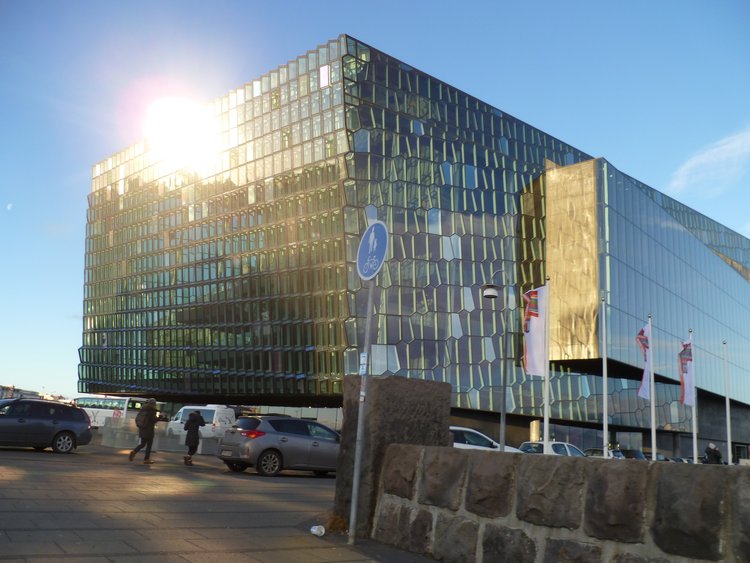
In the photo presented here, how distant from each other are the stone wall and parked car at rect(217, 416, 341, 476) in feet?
40.3

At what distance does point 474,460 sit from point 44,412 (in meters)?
19.6

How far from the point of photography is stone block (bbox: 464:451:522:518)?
630 centimetres

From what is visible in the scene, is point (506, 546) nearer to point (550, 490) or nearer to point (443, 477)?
point (550, 490)

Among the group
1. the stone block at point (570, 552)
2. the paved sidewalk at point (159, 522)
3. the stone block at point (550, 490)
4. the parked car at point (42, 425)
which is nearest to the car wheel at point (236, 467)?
the paved sidewalk at point (159, 522)

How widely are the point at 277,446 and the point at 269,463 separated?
1.59 feet

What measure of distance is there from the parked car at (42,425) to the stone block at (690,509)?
2148cm

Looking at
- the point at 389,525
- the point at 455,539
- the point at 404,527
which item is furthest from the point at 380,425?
the point at 455,539

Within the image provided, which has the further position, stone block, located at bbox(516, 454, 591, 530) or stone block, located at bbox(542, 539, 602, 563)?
stone block, located at bbox(516, 454, 591, 530)

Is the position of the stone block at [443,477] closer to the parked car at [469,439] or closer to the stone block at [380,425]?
the stone block at [380,425]

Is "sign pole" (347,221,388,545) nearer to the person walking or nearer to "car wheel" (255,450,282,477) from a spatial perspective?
"car wheel" (255,450,282,477)

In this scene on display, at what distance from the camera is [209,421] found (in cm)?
3631

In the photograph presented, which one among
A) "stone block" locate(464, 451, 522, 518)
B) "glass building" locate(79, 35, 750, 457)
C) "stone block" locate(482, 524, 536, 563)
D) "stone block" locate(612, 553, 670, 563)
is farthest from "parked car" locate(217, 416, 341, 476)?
"glass building" locate(79, 35, 750, 457)

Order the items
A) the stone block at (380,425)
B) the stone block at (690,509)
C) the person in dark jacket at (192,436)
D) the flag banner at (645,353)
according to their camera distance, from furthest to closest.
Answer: the flag banner at (645,353)
the person in dark jacket at (192,436)
the stone block at (380,425)
the stone block at (690,509)

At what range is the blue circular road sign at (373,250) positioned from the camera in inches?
331
